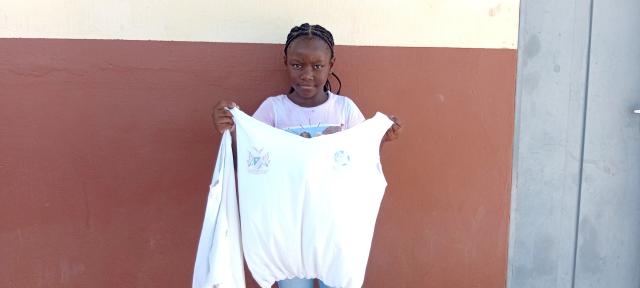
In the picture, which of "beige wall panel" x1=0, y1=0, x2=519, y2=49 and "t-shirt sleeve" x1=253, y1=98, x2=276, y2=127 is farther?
"beige wall panel" x1=0, y1=0, x2=519, y2=49

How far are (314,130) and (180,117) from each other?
75cm

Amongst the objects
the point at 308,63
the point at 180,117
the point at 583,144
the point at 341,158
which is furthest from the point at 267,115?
the point at 583,144

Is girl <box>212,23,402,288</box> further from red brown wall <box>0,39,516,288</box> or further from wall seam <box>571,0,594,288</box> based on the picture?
wall seam <box>571,0,594,288</box>

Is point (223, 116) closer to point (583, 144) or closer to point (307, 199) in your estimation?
point (307, 199)

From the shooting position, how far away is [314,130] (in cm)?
203

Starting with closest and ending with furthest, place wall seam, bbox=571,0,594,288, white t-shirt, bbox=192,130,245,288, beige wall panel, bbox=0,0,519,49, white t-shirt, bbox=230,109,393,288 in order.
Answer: white t-shirt, bbox=230,109,393,288 → white t-shirt, bbox=192,130,245,288 → beige wall panel, bbox=0,0,519,49 → wall seam, bbox=571,0,594,288

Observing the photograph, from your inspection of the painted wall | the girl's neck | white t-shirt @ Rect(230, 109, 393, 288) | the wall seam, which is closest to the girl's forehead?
the girl's neck

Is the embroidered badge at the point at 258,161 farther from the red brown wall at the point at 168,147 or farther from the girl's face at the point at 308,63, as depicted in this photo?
the red brown wall at the point at 168,147

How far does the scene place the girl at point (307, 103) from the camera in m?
1.97

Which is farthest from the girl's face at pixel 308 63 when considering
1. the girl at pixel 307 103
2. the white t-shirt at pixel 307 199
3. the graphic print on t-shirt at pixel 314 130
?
the white t-shirt at pixel 307 199

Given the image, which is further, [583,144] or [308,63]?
[583,144]

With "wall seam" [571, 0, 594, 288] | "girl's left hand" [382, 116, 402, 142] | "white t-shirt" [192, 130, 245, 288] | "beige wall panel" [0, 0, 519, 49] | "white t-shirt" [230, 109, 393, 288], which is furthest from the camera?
"wall seam" [571, 0, 594, 288]

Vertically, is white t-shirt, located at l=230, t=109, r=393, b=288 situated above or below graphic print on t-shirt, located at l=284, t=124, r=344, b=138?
below

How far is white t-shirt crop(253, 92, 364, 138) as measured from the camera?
2082 millimetres
